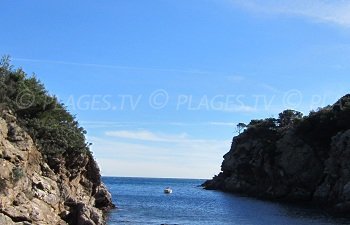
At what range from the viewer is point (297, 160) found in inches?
3492

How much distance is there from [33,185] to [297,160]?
6815 cm

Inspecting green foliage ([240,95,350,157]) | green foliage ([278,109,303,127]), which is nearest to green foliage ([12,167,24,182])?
green foliage ([240,95,350,157])

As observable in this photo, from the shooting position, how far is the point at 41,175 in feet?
102

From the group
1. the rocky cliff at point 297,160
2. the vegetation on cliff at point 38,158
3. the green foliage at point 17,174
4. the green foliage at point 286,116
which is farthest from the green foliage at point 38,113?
the green foliage at point 286,116

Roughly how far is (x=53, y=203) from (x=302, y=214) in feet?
116

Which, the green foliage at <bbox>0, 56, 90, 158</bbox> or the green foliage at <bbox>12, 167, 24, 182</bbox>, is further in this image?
the green foliage at <bbox>0, 56, 90, 158</bbox>

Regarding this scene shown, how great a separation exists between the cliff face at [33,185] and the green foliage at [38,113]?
1030 mm

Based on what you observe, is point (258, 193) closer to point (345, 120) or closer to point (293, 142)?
point (293, 142)

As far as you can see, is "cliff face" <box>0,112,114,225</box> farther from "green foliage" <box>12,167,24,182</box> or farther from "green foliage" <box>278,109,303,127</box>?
"green foliage" <box>278,109,303,127</box>

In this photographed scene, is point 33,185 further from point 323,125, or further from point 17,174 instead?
point 323,125

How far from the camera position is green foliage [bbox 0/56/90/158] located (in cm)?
3325

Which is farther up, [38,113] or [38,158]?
[38,113]

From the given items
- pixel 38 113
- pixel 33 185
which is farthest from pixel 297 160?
pixel 33 185

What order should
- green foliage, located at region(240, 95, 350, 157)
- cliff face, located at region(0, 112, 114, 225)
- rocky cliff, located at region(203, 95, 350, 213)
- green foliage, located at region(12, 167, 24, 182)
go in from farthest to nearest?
green foliage, located at region(240, 95, 350, 157) < rocky cliff, located at region(203, 95, 350, 213) < green foliage, located at region(12, 167, 24, 182) < cliff face, located at region(0, 112, 114, 225)
